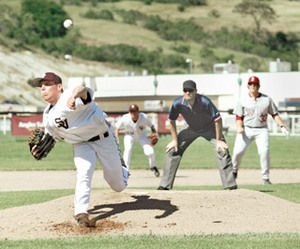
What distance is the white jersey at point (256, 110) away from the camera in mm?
13430

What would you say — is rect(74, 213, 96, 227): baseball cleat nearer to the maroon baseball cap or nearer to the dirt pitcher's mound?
the dirt pitcher's mound

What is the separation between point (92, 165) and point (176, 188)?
5474 mm

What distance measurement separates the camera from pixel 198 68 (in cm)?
11306

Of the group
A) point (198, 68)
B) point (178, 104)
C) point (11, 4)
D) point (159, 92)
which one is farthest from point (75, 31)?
point (178, 104)

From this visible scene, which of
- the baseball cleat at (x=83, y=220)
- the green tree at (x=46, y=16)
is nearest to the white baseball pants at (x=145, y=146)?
the baseball cleat at (x=83, y=220)

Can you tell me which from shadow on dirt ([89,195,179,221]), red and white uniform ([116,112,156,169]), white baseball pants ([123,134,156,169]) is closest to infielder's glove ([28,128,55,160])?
shadow on dirt ([89,195,179,221])

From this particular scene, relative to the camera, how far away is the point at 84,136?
8.16m

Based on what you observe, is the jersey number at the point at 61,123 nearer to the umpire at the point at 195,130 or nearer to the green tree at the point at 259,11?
the umpire at the point at 195,130

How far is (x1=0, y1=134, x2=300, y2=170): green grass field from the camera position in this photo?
19.8 metres

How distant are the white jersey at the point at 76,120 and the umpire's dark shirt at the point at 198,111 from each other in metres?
3.18

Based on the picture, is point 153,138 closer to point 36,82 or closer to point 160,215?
point 160,215

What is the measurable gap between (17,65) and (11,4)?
177 ft

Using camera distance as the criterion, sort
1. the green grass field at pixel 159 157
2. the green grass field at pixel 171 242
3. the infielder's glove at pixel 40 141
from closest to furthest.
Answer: the green grass field at pixel 171 242 < the infielder's glove at pixel 40 141 < the green grass field at pixel 159 157

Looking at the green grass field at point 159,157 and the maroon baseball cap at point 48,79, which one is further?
the green grass field at point 159,157
